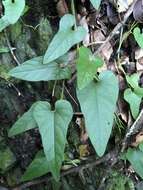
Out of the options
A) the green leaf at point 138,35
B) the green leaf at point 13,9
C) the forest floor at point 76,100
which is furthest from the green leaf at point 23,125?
the green leaf at point 138,35

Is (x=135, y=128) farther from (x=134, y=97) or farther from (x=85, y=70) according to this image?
(x=85, y=70)

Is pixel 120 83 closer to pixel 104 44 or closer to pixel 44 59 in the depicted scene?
pixel 104 44

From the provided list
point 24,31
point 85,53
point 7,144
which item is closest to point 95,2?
point 85,53

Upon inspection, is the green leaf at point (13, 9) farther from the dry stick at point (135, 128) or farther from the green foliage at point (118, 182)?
the green foliage at point (118, 182)

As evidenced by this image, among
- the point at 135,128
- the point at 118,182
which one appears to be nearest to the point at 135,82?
the point at 135,128

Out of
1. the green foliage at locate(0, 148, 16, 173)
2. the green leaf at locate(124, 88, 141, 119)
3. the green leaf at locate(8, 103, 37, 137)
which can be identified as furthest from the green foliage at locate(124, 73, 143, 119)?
the green foliage at locate(0, 148, 16, 173)

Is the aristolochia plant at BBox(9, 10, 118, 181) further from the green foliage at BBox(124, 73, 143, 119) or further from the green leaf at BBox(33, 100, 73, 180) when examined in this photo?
the green foliage at BBox(124, 73, 143, 119)
